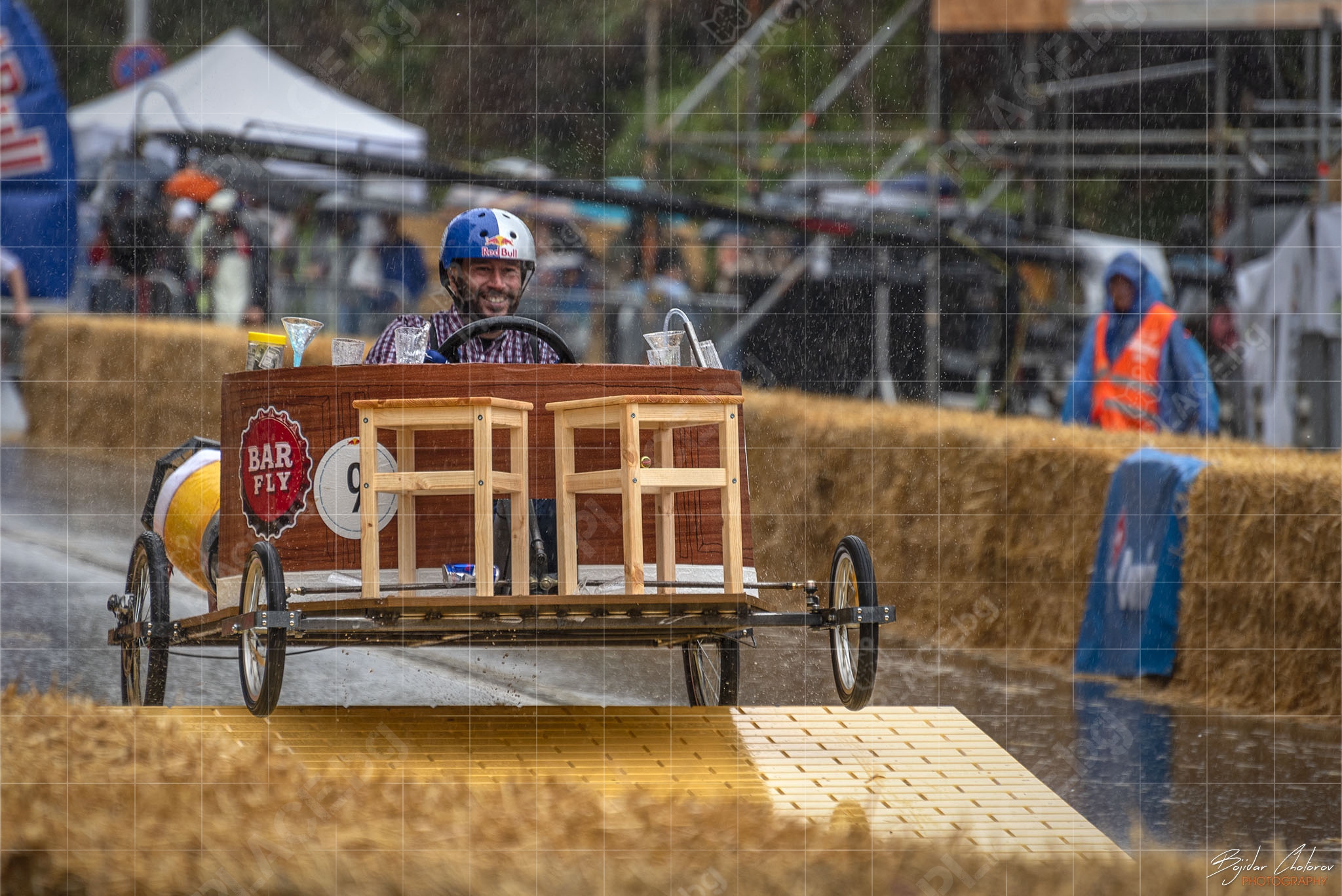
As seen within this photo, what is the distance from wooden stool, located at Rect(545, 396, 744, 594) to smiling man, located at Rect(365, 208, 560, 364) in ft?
4.66

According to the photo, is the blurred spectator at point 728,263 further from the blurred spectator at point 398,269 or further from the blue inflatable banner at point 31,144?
the blue inflatable banner at point 31,144

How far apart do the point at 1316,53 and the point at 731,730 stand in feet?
39.3

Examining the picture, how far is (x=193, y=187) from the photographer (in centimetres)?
1586

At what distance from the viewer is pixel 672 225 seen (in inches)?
730

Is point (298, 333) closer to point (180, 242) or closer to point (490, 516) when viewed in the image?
point (490, 516)

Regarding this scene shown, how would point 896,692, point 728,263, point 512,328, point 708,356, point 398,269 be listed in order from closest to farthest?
point 708,356
point 512,328
point 896,692
point 398,269
point 728,263

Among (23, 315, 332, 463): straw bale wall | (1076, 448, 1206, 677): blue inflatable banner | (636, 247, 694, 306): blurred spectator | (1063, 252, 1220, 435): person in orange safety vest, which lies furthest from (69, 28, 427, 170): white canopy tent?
(1076, 448, 1206, 677): blue inflatable banner

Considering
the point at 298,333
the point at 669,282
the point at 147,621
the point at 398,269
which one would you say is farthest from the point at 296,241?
the point at 298,333

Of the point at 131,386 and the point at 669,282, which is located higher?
the point at 669,282

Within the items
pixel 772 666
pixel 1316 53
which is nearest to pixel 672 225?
pixel 1316 53

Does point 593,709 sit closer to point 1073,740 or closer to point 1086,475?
point 1073,740

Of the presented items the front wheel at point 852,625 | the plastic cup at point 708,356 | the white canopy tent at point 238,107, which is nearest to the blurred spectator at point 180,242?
the white canopy tent at point 238,107

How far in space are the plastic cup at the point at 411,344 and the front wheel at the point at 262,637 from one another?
871 mm

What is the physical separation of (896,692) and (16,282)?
30.8 ft
